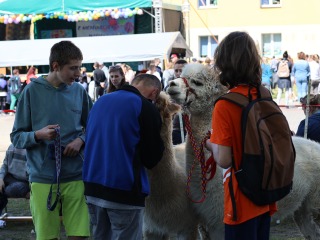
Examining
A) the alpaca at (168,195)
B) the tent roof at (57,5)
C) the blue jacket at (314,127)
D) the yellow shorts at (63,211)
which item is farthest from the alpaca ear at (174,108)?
the tent roof at (57,5)

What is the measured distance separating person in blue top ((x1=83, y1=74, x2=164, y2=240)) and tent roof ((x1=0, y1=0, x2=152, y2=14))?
67.7 feet

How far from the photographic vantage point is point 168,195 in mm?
4379

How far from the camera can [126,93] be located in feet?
11.2

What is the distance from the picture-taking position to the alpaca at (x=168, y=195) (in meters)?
4.32

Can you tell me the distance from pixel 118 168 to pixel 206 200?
1.01 meters

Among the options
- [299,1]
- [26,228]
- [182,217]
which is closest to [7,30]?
[299,1]

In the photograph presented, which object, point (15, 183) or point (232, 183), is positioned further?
point (15, 183)

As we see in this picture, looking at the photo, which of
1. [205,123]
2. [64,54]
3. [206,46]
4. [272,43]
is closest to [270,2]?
[272,43]

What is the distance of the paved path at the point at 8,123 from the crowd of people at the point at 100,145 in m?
7.29

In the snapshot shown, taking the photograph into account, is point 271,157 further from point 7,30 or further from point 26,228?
point 7,30

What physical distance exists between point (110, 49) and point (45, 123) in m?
16.7

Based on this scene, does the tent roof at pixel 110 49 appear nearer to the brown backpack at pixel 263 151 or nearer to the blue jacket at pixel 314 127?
the blue jacket at pixel 314 127

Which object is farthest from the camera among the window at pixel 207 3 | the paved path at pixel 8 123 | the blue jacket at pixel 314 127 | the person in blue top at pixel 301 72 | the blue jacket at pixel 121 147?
the window at pixel 207 3

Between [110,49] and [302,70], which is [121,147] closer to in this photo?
[302,70]
